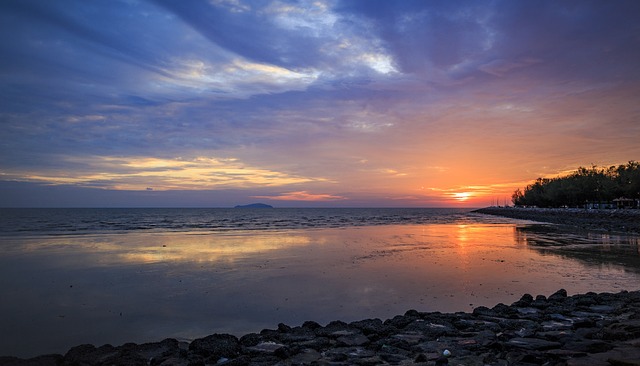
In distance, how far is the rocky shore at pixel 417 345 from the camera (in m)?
6.10

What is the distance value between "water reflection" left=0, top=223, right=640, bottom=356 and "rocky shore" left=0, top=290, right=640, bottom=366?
3.55ft

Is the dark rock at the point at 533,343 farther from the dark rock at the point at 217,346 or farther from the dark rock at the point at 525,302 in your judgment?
the dark rock at the point at 217,346

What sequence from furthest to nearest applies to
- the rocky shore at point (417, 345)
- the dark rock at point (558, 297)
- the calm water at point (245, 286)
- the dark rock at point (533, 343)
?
1. the dark rock at point (558, 297)
2. the calm water at point (245, 286)
3. the dark rock at point (533, 343)
4. the rocky shore at point (417, 345)

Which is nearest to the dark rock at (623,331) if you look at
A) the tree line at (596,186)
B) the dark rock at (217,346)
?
the dark rock at (217,346)

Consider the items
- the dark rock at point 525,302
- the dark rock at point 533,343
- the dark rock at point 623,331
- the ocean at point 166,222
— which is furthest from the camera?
the ocean at point 166,222

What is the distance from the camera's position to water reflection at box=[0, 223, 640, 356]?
8.73 metres

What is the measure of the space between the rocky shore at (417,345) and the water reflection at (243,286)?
1.08 metres

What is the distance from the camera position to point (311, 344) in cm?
710

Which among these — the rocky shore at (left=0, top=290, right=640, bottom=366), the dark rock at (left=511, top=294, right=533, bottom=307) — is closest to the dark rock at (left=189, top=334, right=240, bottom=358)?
the rocky shore at (left=0, top=290, right=640, bottom=366)

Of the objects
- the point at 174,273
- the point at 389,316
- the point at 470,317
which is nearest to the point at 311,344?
the point at 389,316

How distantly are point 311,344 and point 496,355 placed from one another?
10.4 ft

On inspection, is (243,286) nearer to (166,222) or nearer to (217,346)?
(217,346)

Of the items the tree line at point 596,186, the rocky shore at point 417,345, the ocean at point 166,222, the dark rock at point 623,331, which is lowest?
the ocean at point 166,222

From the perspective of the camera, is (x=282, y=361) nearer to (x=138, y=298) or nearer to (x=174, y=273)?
(x=138, y=298)
